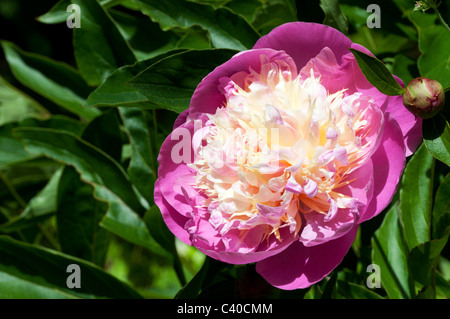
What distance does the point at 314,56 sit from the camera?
2.13ft

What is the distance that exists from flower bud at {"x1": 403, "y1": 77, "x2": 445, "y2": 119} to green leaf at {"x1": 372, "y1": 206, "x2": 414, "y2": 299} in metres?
0.28

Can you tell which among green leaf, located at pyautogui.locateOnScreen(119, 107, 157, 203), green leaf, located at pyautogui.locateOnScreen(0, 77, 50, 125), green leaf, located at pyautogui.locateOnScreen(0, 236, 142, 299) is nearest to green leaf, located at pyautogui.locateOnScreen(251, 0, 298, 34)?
green leaf, located at pyautogui.locateOnScreen(119, 107, 157, 203)

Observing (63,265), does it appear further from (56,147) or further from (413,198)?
(413,198)

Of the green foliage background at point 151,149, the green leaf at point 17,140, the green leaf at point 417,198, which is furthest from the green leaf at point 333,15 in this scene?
the green leaf at point 17,140

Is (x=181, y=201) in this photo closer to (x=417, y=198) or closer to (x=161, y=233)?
(x=161, y=233)

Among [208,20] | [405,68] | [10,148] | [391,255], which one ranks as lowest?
[391,255]

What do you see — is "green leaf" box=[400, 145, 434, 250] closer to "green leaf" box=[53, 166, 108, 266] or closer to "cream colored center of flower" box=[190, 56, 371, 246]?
"cream colored center of flower" box=[190, 56, 371, 246]

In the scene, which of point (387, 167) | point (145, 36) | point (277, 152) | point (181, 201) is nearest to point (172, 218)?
point (181, 201)

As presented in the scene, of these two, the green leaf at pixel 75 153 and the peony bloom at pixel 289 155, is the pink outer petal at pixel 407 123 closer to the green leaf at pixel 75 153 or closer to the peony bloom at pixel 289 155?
the peony bloom at pixel 289 155

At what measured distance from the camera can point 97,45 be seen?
0.86m

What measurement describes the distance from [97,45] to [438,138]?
532 mm

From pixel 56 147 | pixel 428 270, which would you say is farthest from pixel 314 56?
pixel 56 147
